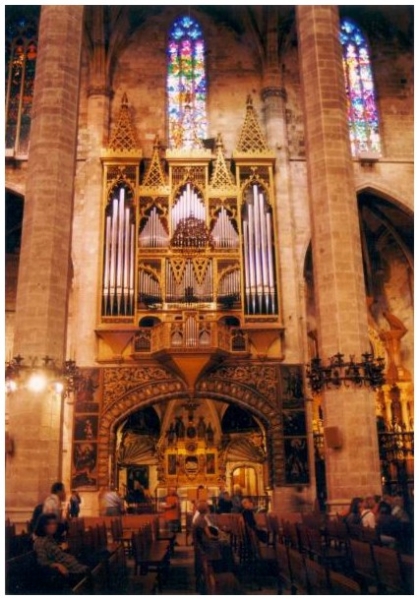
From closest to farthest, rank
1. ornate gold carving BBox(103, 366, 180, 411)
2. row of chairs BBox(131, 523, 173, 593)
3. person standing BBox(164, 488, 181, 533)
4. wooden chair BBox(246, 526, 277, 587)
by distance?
1. row of chairs BBox(131, 523, 173, 593)
2. wooden chair BBox(246, 526, 277, 587)
3. person standing BBox(164, 488, 181, 533)
4. ornate gold carving BBox(103, 366, 180, 411)

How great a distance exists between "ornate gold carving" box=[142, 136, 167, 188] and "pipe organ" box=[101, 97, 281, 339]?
0.03m

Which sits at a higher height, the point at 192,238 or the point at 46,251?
the point at 192,238

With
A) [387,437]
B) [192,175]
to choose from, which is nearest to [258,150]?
[192,175]

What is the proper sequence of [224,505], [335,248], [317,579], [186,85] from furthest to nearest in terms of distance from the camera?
[186,85], [224,505], [335,248], [317,579]

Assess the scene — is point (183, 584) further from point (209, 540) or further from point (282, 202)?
point (282, 202)

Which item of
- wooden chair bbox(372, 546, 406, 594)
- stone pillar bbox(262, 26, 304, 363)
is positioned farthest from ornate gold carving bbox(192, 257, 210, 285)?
wooden chair bbox(372, 546, 406, 594)

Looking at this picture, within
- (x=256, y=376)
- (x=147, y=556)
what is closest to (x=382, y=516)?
(x=147, y=556)

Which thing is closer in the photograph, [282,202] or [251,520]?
[251,520]

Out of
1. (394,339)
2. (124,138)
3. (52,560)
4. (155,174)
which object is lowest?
(52,560)

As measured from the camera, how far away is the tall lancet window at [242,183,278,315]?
18297 mm

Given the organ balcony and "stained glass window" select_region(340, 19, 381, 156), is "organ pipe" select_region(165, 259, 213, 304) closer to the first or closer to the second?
the organ balcony

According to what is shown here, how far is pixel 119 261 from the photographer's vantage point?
60.4 feet

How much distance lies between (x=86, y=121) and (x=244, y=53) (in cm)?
628

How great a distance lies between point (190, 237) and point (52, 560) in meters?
13.1
